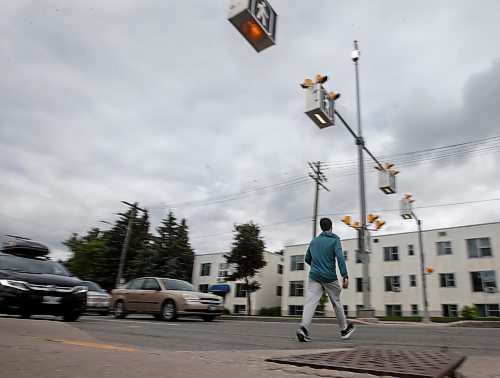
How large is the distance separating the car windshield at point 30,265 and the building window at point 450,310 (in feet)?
114

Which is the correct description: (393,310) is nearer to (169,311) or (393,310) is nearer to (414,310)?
(414,310)

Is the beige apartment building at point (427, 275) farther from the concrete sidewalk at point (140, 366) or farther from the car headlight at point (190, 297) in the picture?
the concrete sidewalk at point (140, 366)

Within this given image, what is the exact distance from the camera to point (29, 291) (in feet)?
22.1

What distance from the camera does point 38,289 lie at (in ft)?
22.6

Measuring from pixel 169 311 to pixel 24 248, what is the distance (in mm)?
4257

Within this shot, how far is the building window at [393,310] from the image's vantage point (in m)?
36.9

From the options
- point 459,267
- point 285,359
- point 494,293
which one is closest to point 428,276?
point 459,267

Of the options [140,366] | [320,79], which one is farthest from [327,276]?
[320,79]

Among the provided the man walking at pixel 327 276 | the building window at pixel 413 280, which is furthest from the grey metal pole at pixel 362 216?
the building window at pixel 413 280

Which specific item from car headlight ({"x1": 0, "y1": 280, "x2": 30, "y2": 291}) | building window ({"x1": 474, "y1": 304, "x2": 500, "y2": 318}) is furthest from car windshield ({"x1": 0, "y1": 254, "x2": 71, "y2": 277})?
building window ({"x1": 474, "y1": 304, "x2": 500, "y2": 318})

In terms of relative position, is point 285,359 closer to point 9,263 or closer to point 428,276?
point 9,263

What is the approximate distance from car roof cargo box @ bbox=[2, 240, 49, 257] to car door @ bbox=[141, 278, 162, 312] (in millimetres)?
3718

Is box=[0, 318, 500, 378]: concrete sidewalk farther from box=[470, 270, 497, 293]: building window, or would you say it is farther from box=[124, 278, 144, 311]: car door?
box=[470, 270, 497, 293]: building window

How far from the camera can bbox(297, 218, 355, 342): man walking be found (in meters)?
5.54
